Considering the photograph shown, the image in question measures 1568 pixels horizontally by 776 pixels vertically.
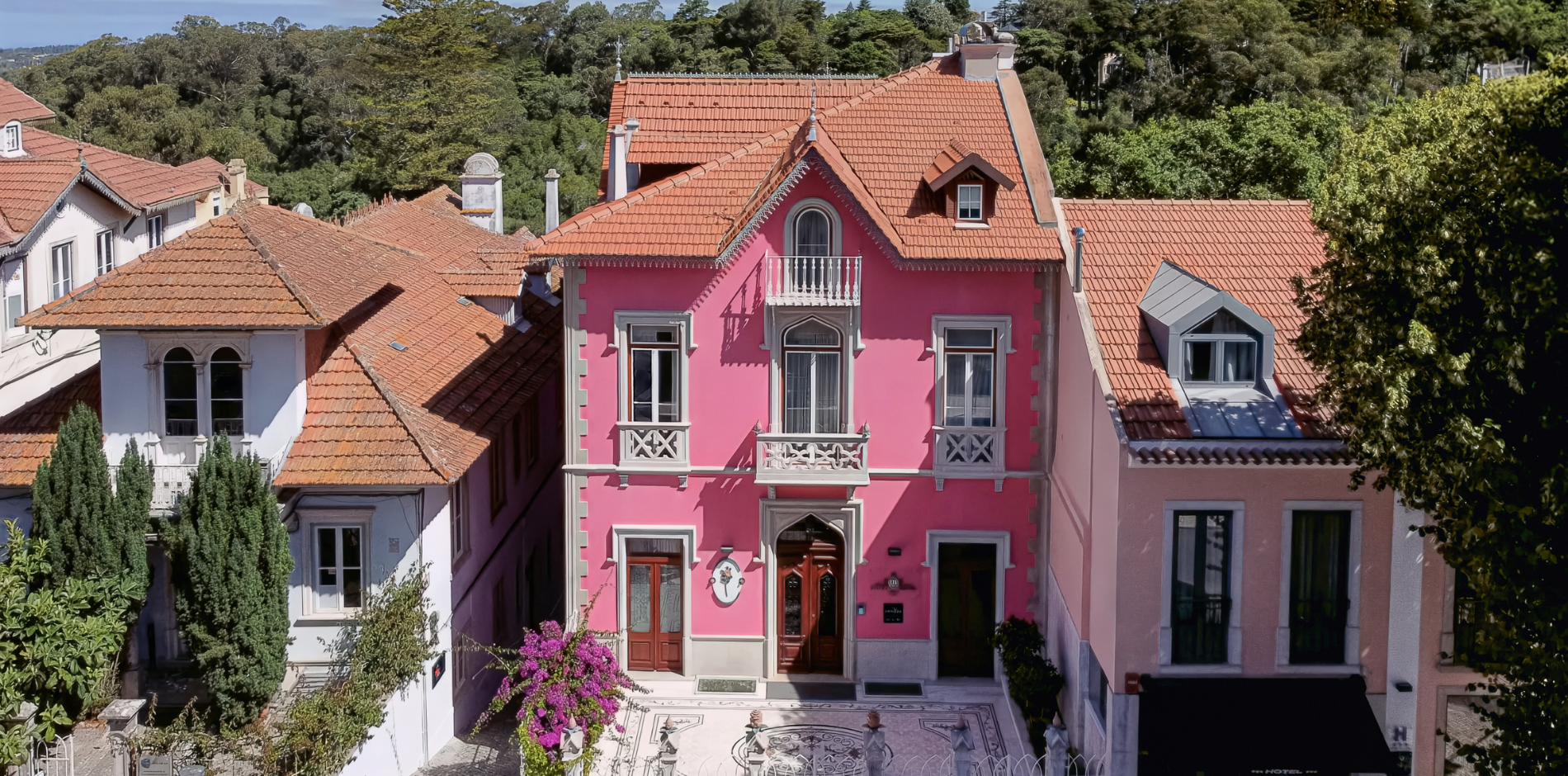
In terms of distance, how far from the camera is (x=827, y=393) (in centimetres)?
2819

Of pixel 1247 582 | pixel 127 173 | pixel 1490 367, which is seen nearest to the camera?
pixel 1490 367

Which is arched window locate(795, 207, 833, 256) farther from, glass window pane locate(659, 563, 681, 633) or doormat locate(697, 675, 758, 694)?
doormat locate(697, 675, 758, 694)

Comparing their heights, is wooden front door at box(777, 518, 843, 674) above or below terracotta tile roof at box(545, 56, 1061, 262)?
below

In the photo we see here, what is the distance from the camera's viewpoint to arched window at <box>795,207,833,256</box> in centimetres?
2758

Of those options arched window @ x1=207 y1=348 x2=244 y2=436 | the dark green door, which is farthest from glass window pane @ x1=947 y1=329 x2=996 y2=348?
arched window @ x1=207 y1=348 x2=244 y2=436

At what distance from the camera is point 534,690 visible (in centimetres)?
2367

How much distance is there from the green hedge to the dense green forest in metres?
21.3

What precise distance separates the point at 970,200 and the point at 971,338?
2.50 m

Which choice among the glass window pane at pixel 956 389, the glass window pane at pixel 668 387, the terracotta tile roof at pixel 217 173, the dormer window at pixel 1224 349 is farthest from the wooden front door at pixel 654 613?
the terracotta tile roof at pixel 217 173

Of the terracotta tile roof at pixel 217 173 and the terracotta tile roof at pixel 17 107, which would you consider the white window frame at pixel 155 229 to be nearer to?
the terracotta tile roof at pixel 217 173

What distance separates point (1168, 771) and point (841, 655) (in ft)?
26.6

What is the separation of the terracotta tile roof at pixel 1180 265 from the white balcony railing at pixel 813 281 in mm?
3943

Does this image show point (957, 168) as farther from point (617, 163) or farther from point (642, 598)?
point (642, 598)

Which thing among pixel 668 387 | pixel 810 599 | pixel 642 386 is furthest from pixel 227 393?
pixel 810 599
